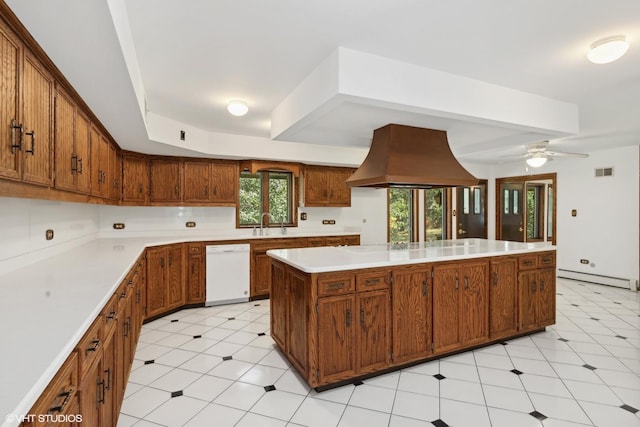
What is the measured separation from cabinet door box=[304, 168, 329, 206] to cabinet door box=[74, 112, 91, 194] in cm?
321

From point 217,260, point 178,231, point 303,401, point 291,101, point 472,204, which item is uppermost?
point 291,101

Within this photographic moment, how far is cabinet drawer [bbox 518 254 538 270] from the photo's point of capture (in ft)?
10.9

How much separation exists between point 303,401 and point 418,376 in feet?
3.20

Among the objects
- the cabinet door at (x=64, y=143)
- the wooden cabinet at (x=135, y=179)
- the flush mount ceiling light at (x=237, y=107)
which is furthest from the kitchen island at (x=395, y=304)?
the wooden cabinet at (x=135, y=179)

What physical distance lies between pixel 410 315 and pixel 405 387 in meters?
0.55

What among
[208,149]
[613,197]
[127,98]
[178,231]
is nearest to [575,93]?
[613,197]

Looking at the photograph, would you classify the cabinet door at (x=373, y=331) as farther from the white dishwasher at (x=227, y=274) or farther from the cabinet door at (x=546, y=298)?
the white dishwasher at (x=227, y=274)

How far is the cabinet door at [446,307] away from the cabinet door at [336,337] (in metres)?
0.84

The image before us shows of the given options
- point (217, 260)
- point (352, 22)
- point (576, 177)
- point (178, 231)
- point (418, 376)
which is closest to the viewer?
point (352, 22)

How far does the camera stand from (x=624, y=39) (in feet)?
7.04

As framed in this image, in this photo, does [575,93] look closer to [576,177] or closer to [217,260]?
[576,177]

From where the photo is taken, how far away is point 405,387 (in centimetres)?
241

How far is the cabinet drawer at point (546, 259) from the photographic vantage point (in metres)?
3.46

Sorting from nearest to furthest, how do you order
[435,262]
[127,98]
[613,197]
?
[127,98] < [435,262] < [613,197]
